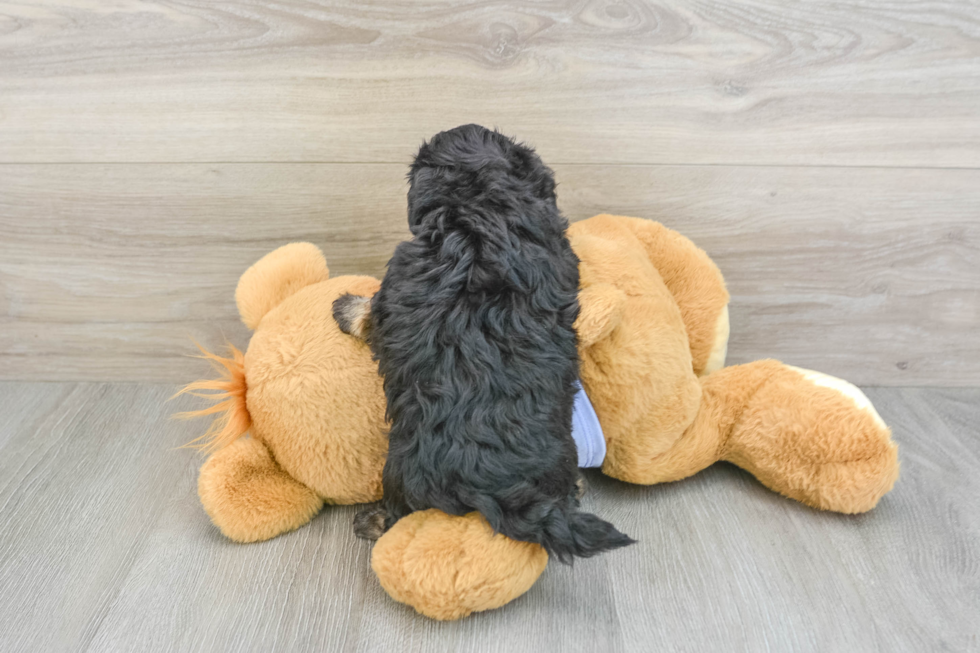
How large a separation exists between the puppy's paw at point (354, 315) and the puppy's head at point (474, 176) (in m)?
0.11

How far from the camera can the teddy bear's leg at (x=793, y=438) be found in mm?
736

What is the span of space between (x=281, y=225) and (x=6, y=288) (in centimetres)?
Result: 46

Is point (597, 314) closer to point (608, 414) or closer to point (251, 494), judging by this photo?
point (608, 414)

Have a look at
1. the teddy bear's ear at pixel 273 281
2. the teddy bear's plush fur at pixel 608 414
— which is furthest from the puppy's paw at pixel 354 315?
the teddy bear's ear at pixel 273 281

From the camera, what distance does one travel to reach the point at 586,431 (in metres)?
0.72

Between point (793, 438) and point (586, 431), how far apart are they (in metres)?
0.24

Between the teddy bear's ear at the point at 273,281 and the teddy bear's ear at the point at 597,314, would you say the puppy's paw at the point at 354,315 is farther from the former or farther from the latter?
the teddy bear's ear at the point at 597,314

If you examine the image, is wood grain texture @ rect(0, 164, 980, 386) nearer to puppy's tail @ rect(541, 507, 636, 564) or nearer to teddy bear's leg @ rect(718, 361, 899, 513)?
teddy bear's leg @ rect(718, 361, 899, 513)

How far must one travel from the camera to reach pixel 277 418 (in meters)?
0.74

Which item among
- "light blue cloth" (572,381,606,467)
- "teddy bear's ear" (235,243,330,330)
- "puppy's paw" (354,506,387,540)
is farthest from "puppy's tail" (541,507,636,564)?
"teddy bear's ear" (235,243,330,330)

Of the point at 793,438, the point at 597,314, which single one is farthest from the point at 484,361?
the point at 793,438

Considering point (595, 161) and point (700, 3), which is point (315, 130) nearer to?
point (595, 161)

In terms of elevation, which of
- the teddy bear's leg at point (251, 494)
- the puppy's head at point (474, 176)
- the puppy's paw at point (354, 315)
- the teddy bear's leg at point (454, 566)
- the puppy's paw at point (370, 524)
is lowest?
the puppy's paw at point (370, 524)

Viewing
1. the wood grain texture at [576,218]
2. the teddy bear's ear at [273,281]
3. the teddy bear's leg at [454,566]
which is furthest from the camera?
the wood grain texture at [576,218]
